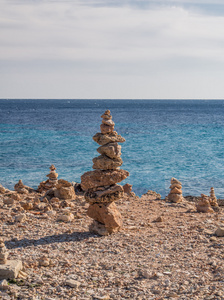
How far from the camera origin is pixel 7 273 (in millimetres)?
8469

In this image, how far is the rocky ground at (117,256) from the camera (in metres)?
8.30

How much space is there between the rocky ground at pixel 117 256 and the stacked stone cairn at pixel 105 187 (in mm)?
451

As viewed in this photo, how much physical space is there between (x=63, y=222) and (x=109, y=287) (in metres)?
5.40

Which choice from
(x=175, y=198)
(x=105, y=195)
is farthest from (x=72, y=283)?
(x=175, y=198)

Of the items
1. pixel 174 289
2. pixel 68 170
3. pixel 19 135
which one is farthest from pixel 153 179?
pixel 19 135

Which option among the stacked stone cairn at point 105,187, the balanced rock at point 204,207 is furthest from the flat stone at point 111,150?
the balanced rock at point 204,207

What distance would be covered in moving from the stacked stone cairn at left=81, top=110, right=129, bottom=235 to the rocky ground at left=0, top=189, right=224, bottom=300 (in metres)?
0.45

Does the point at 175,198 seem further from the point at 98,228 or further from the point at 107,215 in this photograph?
the point at 98,228

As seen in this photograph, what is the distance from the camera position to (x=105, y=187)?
12.7m

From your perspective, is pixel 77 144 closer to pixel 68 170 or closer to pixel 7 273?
pixel 68 170

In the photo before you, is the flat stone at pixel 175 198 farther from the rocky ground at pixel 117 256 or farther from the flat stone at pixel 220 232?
the flat stone at pixel 220 232

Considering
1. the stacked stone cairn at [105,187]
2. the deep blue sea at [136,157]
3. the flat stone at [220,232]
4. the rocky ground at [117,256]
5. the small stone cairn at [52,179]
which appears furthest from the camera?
the deep blue sea at [136,157]

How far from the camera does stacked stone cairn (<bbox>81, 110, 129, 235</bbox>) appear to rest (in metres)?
12.4

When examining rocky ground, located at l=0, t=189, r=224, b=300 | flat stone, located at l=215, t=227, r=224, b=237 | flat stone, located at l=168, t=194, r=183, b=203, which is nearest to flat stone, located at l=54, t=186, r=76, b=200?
rocky ground, located at l=0, t=189, r=224, b=300
